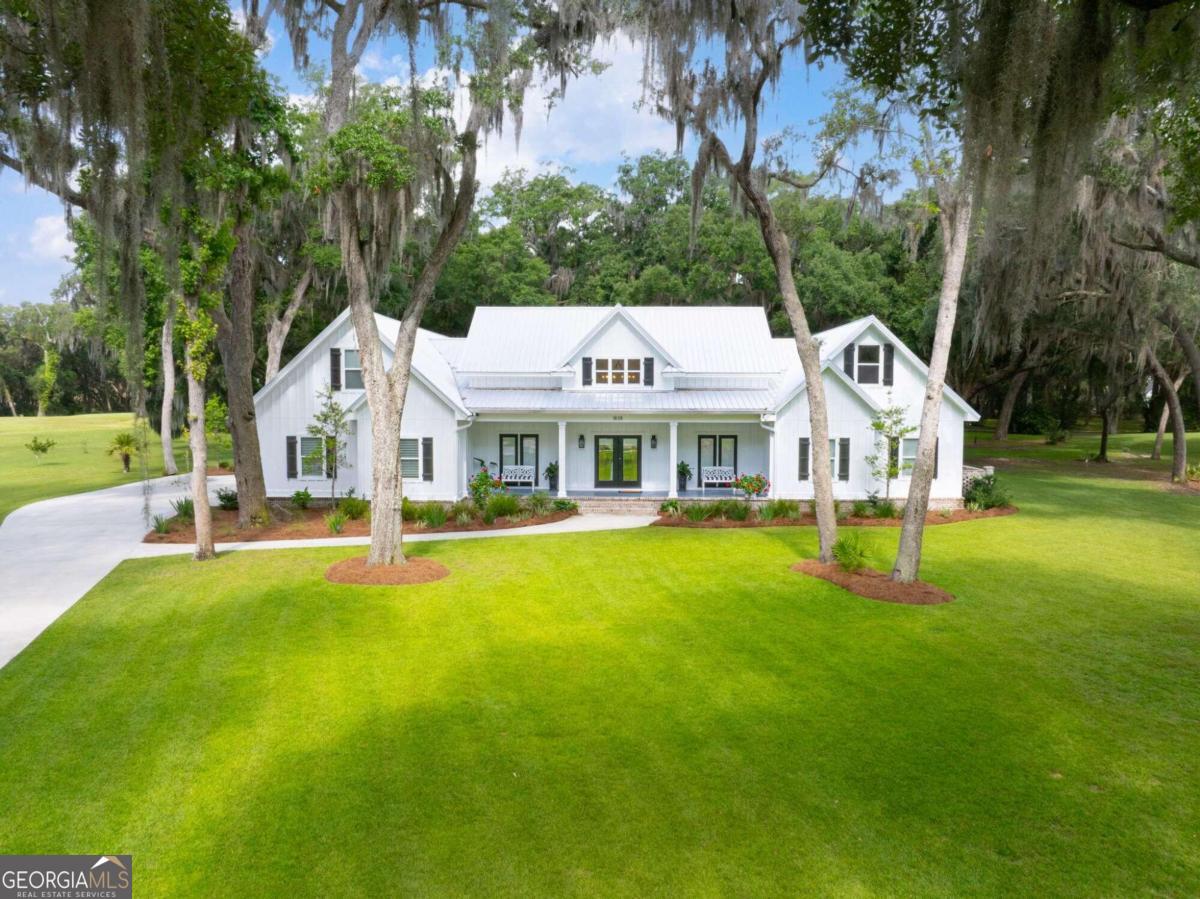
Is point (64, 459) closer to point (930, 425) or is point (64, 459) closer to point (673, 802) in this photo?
point (930, 425)

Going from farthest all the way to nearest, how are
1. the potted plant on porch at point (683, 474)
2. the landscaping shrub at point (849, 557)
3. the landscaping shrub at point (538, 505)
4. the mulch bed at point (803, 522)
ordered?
the potted plant on porch at point (683, 474), the landscaping shrub at point (538, 505), the mulch bed at point (803, 522), the landscaping shrub at point (849, 557)

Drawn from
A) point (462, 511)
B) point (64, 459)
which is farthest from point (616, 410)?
point (64, 459)

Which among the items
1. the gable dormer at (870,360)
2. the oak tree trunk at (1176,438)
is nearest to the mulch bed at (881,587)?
the gable dormer at (870,360)

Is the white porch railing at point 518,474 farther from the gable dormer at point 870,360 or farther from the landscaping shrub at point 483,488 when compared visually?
the gable dormer at point 870,360

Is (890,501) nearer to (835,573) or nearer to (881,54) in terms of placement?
(835,573)

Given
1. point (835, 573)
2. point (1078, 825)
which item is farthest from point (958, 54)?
point (835, 573)

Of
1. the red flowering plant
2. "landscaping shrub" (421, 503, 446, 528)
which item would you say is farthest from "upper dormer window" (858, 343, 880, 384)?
"landscaping shrub" (421, 503, 446, 528)

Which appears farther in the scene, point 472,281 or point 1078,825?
point 472,281
